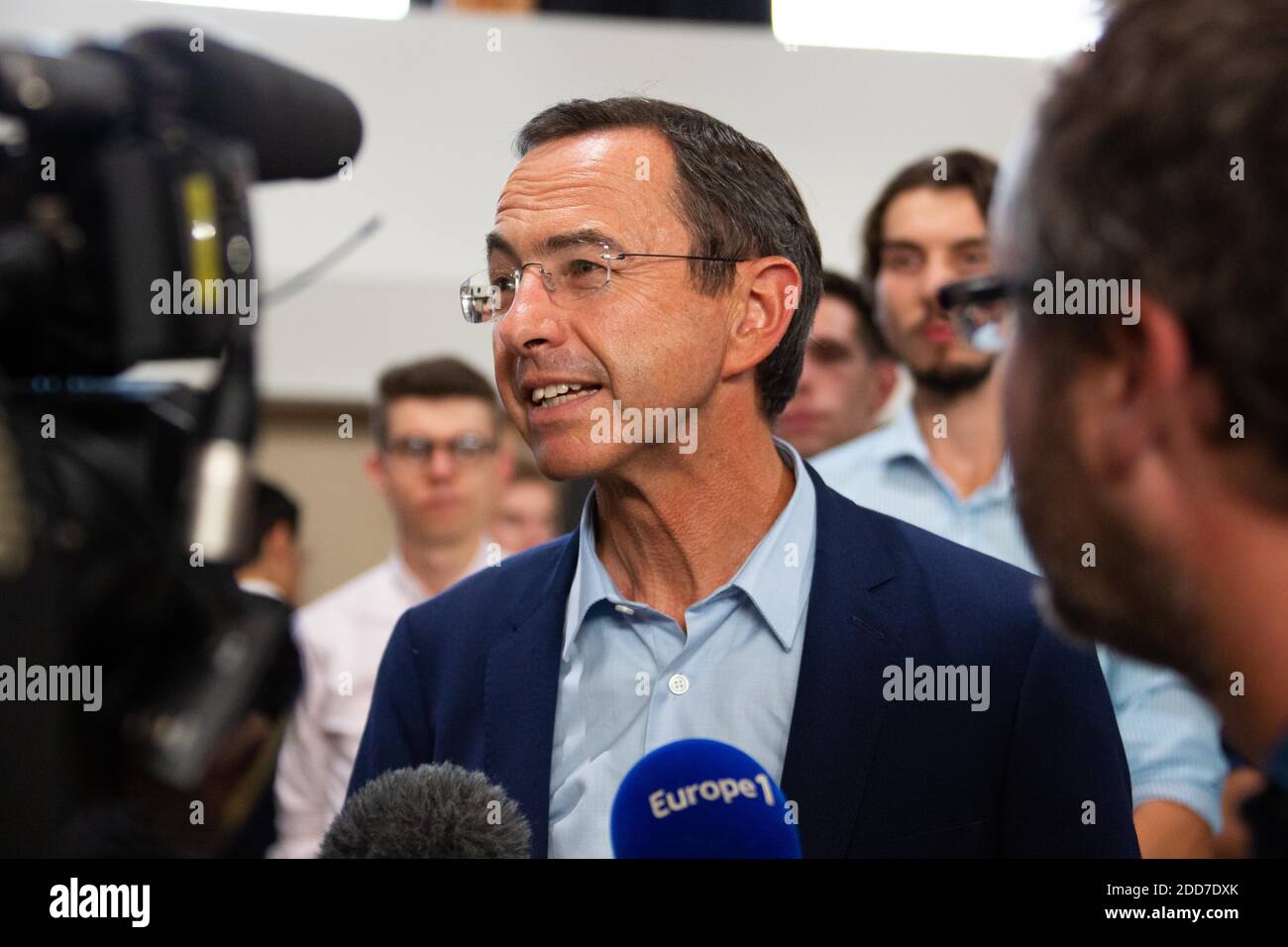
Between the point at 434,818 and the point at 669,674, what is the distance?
43 cm

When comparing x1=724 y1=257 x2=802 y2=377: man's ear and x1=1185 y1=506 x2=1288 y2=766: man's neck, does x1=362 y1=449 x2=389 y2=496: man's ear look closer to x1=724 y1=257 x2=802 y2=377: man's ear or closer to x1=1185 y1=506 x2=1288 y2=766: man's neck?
x1=724 y1=257 x2=802 y2=377: man's ear

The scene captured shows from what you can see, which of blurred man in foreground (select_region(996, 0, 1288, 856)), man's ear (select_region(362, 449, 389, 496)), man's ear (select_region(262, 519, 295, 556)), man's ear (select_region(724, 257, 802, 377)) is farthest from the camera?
man's ear (select_region(362, 449, 389, 496))

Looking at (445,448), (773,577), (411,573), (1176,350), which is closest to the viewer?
(1176,350)

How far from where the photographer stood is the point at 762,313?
67.1 inches

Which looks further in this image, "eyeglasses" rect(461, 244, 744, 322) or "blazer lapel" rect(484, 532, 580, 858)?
"eyeglasses" rect(461, 244, 744, 322)

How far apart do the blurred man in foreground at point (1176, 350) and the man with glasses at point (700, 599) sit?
0.63 m

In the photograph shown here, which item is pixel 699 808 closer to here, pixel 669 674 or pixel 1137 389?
pixel 669 674

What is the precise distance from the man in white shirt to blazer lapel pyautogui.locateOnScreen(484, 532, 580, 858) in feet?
1.76

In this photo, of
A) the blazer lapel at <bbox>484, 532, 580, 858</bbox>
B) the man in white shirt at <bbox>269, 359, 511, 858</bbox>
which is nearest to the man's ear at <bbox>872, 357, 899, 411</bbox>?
the man in white shirt at <bbox>269, 359, 511, 858</bbox>

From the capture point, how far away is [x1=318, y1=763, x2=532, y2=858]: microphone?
3.82ft

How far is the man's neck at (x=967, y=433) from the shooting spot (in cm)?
214

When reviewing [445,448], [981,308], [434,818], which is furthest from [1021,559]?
[445,448]

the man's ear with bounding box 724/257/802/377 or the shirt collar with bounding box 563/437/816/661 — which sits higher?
the man's ear with bounding box 724/257/802/377
